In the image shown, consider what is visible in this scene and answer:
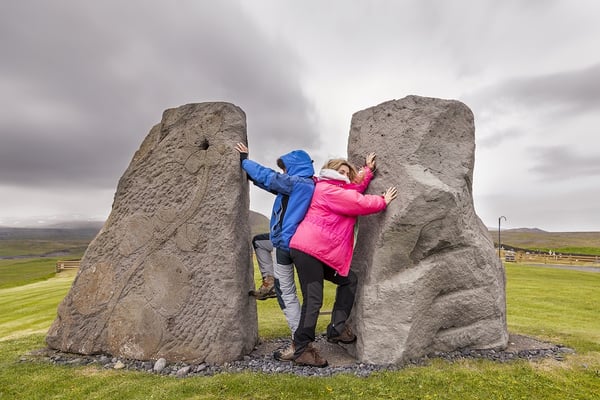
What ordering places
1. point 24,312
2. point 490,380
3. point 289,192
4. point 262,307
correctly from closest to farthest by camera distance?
point 490,380 → point 289,192 → point 262,307 → point 24,312

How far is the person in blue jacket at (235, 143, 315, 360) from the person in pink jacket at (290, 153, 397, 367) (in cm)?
18

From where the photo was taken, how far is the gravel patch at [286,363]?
575 cm

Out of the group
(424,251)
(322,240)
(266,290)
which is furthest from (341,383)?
(424,251)

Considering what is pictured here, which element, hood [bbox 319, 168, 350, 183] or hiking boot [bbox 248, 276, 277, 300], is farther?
hiking boot [bbox 248, 276, 277, 300]

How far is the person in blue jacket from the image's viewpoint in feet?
19.9

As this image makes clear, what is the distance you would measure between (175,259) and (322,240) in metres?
2.73

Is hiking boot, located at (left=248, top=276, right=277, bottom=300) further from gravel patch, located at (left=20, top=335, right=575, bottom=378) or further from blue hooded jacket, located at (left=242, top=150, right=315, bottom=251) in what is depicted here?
gravel patch, located at (left=20, top=335, right=575, bottom=378)

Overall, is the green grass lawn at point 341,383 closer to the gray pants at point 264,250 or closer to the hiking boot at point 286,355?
the hiking boot at point 286,355

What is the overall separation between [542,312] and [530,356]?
6.84 metres

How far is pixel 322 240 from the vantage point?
19.1 feet

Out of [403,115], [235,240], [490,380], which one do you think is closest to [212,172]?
[235,240]

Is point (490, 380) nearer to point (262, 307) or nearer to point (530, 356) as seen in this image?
point (530, 356)

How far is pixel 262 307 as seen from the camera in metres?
13.4

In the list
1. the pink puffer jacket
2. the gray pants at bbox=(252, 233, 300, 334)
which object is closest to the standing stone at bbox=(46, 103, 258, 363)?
the gray pants at bbox=(252, 233, 300, 334)
